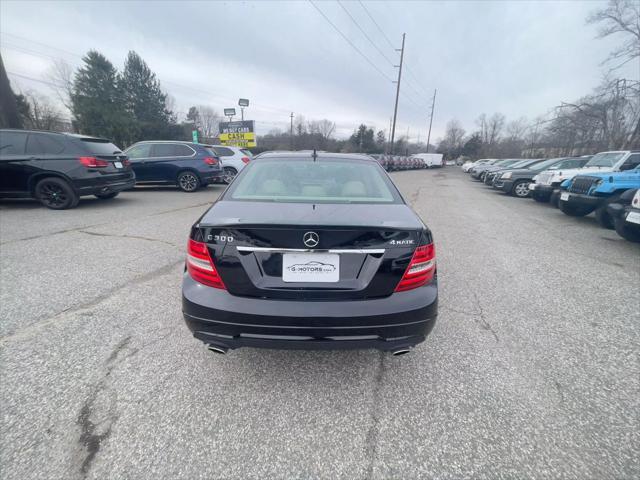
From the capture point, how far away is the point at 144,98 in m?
43.9

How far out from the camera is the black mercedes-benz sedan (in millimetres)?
1628

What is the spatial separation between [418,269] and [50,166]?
26.6 feet

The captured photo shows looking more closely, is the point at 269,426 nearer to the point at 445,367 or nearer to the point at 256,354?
the point at 256,354

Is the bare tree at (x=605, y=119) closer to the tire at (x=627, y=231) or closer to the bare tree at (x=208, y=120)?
the tire at (x=627, y=231)

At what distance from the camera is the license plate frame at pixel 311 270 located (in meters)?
1.65

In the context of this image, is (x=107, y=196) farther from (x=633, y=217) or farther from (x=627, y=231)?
(x=627, y=231)

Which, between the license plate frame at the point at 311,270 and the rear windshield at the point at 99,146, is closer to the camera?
the license plate frame at the point at 311,270

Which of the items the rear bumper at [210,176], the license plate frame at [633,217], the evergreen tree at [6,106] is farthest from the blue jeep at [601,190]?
the evergreen tree at [6,106]

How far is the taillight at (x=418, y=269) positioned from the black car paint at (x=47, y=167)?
302 inches

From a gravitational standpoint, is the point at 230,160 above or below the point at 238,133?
below

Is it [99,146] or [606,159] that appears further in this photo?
[606,159]

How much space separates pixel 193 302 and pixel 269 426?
2.82 feet

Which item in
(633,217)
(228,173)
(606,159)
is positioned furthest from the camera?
(228,173)

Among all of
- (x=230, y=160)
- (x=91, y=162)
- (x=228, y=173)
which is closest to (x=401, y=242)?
(x=91, y=162)
